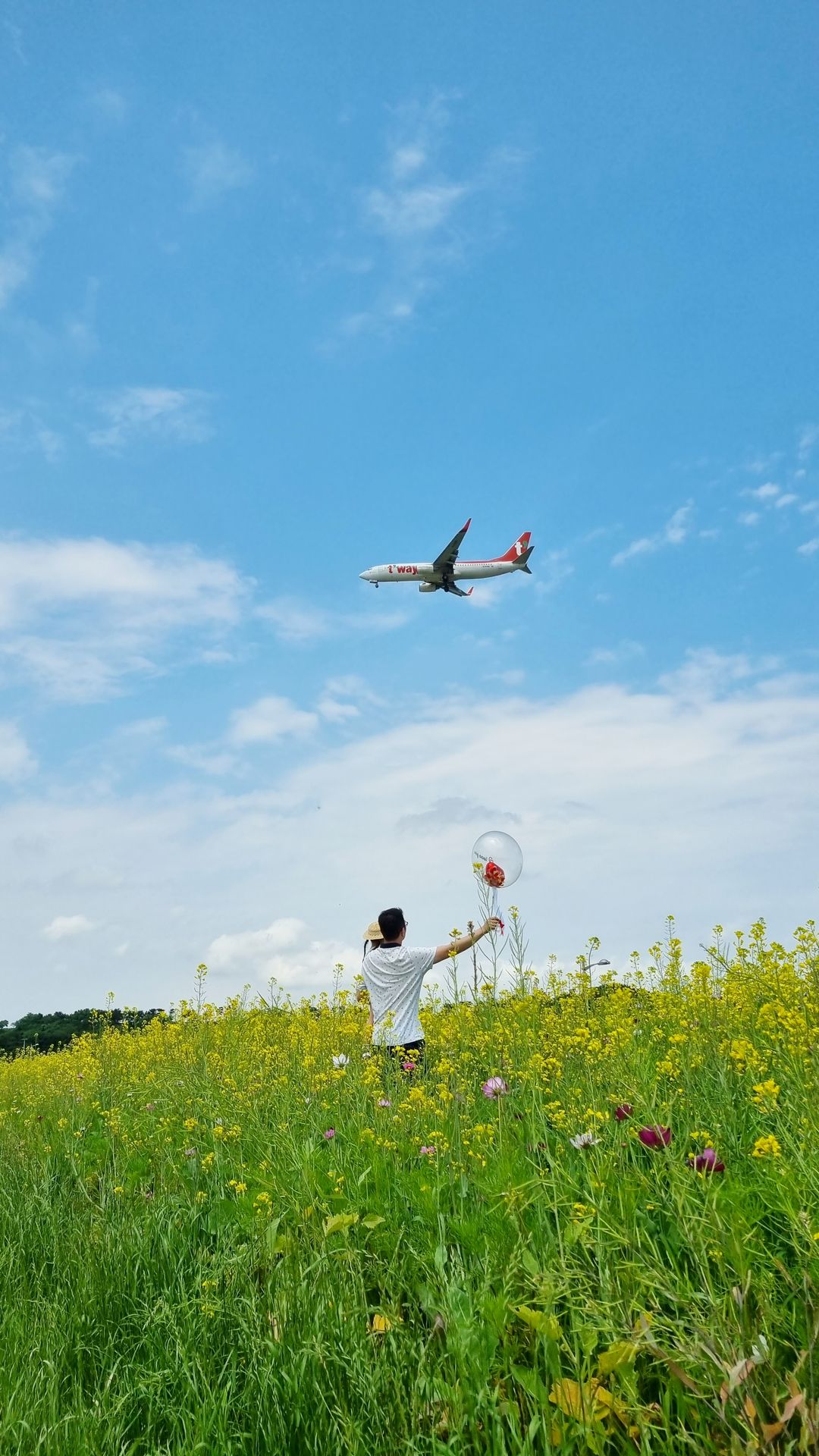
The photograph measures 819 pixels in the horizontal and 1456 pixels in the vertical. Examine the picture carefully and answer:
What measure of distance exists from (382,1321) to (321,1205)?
753mm

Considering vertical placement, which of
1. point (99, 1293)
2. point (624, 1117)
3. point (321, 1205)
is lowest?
point (99, 1293)

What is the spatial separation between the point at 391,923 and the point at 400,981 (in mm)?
467

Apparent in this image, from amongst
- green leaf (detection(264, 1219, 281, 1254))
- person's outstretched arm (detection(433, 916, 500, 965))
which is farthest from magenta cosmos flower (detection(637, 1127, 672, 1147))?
person's outstretched arm (detection(433, 916, 500, 965))

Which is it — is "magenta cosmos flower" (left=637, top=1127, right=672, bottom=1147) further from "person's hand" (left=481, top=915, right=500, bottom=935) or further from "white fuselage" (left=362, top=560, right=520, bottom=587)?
"white fuselage" (left=362, top=560, right=520, bottom=587)

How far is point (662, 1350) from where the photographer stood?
6.87 feet

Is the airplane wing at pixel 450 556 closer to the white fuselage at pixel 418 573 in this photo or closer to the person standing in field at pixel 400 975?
the white fuselage at pixel 418 573

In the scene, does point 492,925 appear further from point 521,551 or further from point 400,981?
point 521,551

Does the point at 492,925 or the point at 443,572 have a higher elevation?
the point at 443,572

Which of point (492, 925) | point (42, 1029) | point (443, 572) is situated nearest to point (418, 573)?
point (443, 572)

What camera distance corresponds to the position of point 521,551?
5478 cm

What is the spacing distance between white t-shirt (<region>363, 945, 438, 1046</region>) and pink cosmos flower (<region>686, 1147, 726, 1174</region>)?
5.13 m

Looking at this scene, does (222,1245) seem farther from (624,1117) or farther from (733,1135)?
(733,1135)

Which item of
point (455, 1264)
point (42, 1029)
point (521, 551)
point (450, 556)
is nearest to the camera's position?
point (455, 1264)

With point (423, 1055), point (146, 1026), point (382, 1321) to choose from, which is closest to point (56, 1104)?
point (423, 1055)
